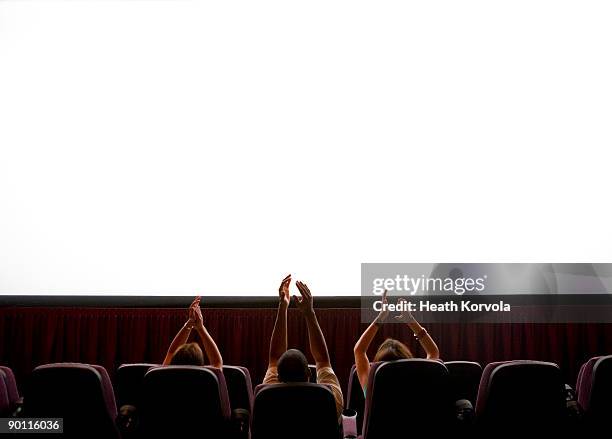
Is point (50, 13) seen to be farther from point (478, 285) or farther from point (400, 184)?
point (478, 285)

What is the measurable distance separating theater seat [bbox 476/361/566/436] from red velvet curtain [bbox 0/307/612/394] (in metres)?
2.89

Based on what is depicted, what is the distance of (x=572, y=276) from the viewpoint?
5.83 m

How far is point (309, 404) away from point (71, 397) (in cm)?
127

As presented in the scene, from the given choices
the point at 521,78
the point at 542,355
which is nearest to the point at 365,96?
the point at 521,78

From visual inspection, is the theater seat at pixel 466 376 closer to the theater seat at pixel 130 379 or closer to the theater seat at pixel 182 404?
the theater seat at pixel 182 404

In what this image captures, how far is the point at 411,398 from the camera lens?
3.08 meters

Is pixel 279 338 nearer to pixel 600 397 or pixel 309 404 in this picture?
pixel 309 404

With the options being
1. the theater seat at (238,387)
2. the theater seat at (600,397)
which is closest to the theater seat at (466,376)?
the theater seat at (600,397)

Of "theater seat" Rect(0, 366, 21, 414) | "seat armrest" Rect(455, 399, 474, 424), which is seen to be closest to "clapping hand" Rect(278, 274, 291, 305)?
"seat armrest" Rect(455, 399, 474, 424)

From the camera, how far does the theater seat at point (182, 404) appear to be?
2986 mm

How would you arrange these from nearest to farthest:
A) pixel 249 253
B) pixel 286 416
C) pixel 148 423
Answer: pixel 286 416 < pixel 148 423 < pixel 249 253

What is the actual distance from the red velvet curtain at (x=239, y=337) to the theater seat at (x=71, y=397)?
9.51 ft

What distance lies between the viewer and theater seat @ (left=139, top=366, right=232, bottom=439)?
2986 millimetres

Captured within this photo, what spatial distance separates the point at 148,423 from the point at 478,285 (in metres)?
3.70
